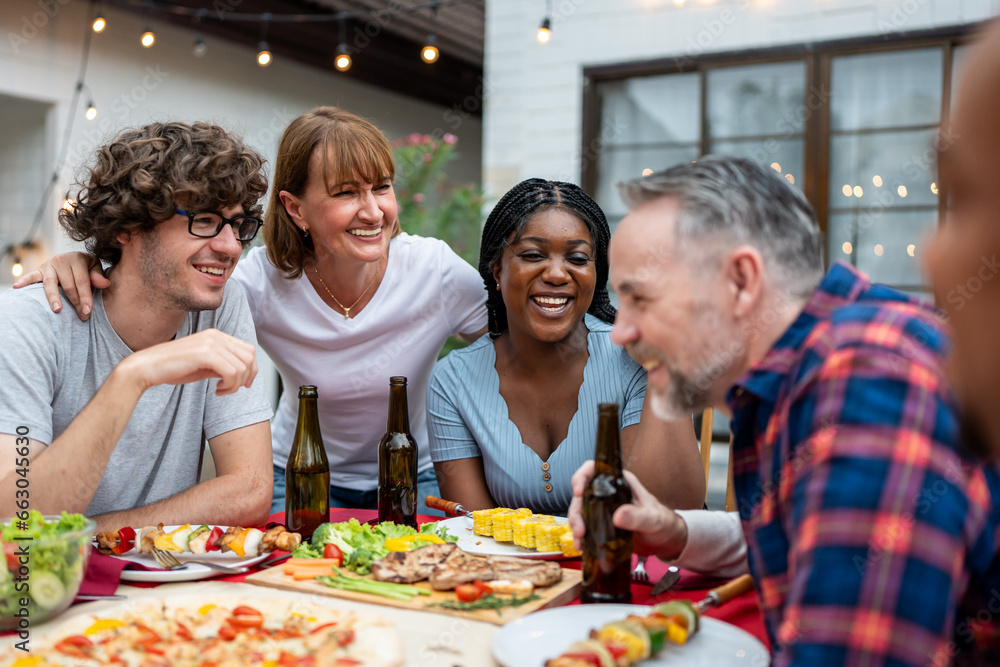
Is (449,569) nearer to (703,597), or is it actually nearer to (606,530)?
(606,530)

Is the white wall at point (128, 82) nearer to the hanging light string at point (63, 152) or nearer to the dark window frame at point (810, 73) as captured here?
the hanging light string at point (63, 152)

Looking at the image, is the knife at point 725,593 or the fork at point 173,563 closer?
the knife at point 725,593

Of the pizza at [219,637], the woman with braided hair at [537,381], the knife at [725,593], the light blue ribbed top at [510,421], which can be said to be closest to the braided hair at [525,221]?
the woman with braided hair at [537,381]

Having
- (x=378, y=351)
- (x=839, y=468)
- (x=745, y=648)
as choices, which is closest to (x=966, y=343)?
(x=839, y=468)

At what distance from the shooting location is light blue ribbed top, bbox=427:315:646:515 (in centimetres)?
216

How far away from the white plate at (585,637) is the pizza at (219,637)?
0.52 feet

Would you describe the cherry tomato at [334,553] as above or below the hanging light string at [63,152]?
below

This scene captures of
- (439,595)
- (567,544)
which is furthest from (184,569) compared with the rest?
(567,544)

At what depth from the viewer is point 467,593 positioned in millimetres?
1341

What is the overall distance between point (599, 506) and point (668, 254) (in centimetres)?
49

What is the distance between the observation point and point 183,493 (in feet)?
6.09

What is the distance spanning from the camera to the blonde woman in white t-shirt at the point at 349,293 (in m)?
2.49

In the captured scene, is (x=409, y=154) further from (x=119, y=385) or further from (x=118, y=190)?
(x=119, y=385)

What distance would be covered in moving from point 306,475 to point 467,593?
587 mm
